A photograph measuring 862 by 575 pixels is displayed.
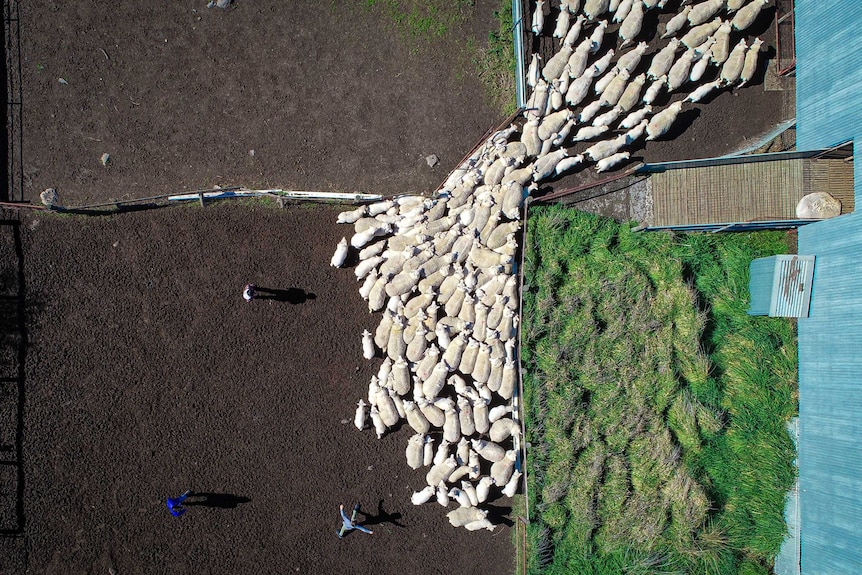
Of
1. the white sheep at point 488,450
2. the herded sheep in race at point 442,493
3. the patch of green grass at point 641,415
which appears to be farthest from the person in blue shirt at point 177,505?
the patch of green grass at point 641,415

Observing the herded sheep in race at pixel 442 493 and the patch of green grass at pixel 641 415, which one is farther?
the patch of green grass at pixel 641 415

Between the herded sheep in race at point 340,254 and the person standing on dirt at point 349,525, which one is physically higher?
the herded sheep in race at point 340,254

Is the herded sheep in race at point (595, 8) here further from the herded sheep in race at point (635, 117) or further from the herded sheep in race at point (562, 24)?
the herded sheep in race at point (635, 117)

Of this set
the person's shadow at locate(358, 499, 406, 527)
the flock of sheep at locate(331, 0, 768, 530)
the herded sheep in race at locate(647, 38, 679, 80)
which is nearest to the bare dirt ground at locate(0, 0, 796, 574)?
the person's shadow at locate(358, 499, 406, 527)

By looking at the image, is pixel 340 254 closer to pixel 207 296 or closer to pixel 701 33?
pixel 207 296

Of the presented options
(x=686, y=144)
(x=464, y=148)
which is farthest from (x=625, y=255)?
(x=464, y=148)

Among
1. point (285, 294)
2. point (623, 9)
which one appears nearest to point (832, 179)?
point (623, 9)
